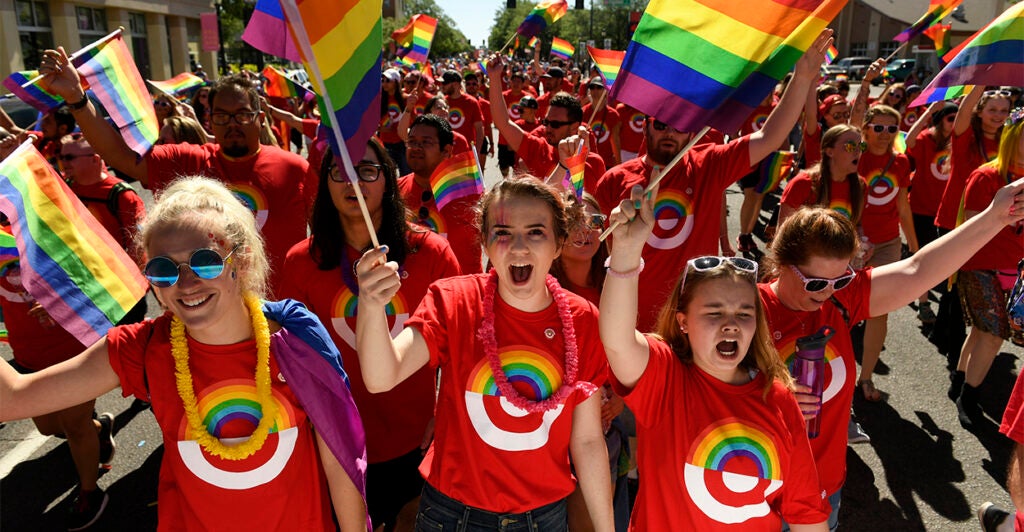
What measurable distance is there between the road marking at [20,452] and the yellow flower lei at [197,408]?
288cm

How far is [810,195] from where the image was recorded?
15.5ft

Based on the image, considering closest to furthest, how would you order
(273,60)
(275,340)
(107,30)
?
(275,340)
(107,30)
(273,60)

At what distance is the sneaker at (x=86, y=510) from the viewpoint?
11.7 feet

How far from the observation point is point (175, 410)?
1.99 metres

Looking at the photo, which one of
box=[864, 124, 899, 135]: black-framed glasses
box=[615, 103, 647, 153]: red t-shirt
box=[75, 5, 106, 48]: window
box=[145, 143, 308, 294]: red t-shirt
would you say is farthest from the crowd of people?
box=[75, 5, 106, 48]: window

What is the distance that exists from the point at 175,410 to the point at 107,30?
3462 centimetres

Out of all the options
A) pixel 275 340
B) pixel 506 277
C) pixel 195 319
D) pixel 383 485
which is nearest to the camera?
pixel 195 319

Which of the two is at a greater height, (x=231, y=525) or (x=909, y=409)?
(x=231, y=525)

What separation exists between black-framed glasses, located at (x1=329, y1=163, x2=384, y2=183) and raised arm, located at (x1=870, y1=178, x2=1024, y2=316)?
6.43 ft

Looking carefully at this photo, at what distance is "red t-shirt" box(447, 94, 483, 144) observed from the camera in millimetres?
9570

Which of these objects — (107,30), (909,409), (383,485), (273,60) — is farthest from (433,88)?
(273,60)

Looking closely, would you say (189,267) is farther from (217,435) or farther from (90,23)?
(90,23)

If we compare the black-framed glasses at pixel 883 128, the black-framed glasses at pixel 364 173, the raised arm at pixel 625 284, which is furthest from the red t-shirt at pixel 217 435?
the black-framed glasses at pixel 883 128

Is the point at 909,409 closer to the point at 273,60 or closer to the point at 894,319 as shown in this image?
the point at 894,319
